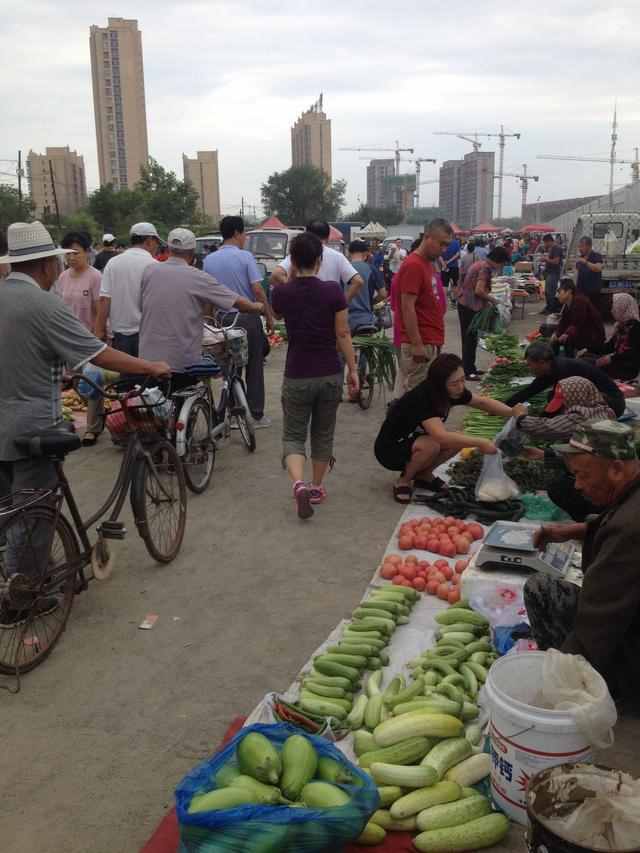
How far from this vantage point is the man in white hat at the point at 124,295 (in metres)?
7.56

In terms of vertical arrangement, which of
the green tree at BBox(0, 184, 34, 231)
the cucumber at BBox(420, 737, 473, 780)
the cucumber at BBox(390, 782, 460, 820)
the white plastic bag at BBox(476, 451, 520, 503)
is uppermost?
the green tree at BBox(0, 184, 34, 231)

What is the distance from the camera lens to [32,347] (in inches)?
158

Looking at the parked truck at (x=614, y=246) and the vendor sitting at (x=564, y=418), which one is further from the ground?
Answer: the parked truck at (x=614, y=246)

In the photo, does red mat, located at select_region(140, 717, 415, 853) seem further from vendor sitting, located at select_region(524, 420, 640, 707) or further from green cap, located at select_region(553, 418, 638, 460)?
green cap, located at select_region(553, 418, 638, 460)

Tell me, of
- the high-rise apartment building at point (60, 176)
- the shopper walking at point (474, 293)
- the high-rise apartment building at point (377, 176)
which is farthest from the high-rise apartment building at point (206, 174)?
the shopper walking at point (474, 293)

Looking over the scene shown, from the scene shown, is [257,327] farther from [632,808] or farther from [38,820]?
[632,808]

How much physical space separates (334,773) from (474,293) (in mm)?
9264

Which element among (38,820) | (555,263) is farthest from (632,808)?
(555,263)

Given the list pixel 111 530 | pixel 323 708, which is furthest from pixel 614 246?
pixel 323 708

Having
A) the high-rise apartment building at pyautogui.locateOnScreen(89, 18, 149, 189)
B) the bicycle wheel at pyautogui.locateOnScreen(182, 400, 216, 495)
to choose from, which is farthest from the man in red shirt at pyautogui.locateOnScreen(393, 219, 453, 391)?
the high-rise apartment building at pyautogui.locateOnScreen(89, 18, 149, 189)

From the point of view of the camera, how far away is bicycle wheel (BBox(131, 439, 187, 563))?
4840mm

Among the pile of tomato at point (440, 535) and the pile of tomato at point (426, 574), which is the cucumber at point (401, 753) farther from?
the pile of tomato at point (440, 535)

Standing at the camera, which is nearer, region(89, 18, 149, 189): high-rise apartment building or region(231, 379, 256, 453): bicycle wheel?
region(231, 379, 256, 453): bicycle wheel

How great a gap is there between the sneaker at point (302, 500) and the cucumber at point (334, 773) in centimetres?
331
